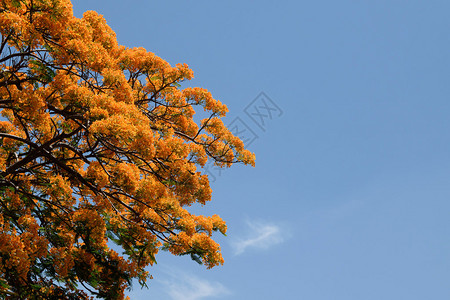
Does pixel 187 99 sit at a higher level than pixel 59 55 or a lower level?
higher

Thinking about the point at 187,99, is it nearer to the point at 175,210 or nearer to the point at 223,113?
the point at 223,113

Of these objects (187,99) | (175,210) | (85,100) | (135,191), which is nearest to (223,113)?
(187,99)

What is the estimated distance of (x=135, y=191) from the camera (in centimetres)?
929

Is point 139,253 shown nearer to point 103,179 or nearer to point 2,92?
point 103,179

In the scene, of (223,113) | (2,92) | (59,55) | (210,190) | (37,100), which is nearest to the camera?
(37,100)

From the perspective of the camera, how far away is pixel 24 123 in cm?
905

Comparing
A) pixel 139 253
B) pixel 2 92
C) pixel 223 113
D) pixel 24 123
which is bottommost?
pixel 139 253

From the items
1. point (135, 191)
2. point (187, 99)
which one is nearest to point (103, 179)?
point (135, 191)

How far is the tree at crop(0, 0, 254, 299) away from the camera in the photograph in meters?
8.30

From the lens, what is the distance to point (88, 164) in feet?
32.4

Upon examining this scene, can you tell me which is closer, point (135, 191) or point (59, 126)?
point (135, 191)

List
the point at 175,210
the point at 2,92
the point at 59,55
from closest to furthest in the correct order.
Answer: the point at 59,55 < the point at 2,92 < the point at 175,210

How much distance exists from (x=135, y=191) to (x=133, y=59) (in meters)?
3.74

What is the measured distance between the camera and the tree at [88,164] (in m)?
8.30
